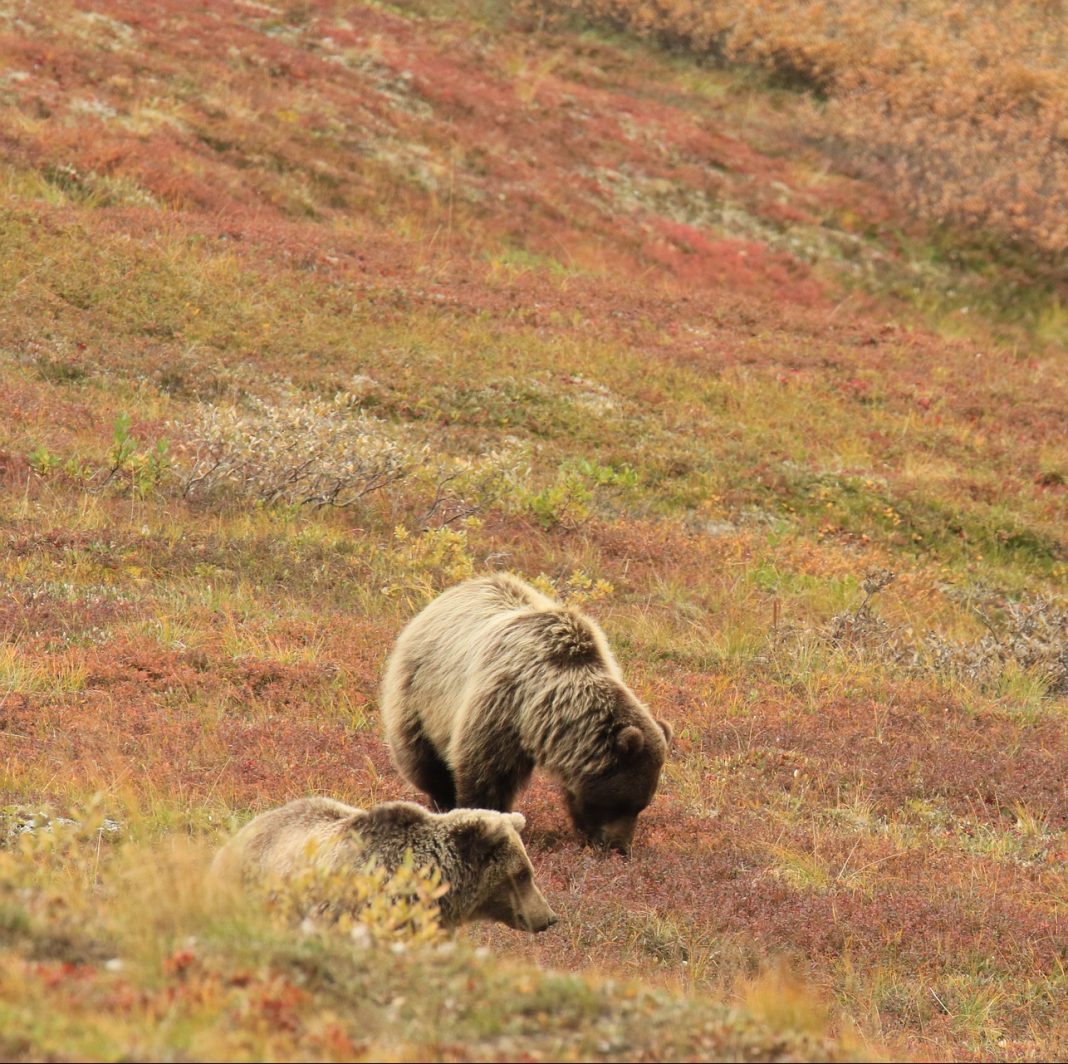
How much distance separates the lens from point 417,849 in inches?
234

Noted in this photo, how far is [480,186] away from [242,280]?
8846 mm

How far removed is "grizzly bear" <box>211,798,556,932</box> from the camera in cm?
584

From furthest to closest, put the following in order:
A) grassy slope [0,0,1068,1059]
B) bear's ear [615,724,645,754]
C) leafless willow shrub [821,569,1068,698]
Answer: leafless willow shrub [821,569,1068,698] → bear's ear [615,724,645,754] → grassy slope [0,0,1068,1059]

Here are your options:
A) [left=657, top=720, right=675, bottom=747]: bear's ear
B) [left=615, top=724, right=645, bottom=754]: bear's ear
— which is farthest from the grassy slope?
[left=615, top=724, right=645, bottom=754]: bear's ear

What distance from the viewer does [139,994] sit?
12.0ft

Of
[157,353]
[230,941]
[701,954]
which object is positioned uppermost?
[230,941]

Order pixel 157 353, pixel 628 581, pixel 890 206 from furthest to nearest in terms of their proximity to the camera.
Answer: pixel 890 206 < pixel 157 353 < pixel 628 581

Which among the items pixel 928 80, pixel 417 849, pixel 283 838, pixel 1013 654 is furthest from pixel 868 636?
pixel 928 80

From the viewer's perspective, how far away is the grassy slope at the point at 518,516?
20.5 ft

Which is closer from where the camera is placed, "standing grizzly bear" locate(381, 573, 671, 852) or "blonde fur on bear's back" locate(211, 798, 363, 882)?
"blonde fur on bear's back" locate(211, 798, 363, 882)

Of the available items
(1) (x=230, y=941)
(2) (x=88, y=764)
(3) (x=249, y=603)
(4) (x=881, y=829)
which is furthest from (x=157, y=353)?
(1) (x=230, y=941)

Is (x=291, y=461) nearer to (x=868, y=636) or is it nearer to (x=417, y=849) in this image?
(x=868, y=636)

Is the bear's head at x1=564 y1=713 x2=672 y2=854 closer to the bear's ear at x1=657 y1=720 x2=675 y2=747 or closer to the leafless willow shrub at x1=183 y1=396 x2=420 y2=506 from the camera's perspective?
the bear's ear at x1=657 y1=720 x2=675 y2=747

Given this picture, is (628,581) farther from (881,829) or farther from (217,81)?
(217,81)
